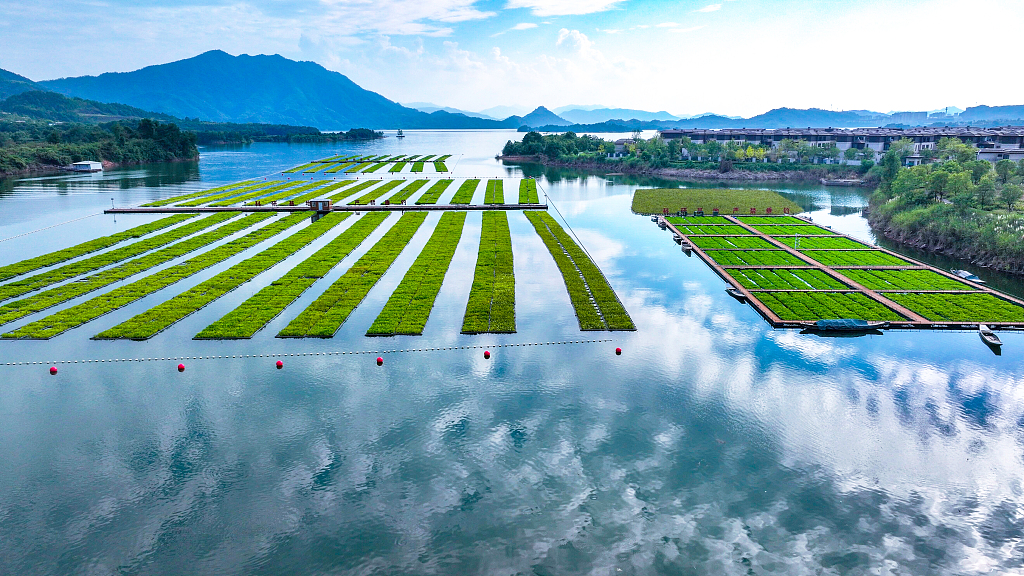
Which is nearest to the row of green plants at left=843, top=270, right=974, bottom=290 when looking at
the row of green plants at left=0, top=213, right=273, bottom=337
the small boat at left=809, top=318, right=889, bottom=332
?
the small boat at left=809, top=318, right=889, bottom=332

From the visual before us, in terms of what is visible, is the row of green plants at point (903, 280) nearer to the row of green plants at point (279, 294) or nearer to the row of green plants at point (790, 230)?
the row of green plants at point (790, 230)

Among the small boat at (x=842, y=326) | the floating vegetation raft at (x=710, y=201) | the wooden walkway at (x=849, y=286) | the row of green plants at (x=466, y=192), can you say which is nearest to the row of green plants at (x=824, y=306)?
the wooden walkway at (x=849, y=286)

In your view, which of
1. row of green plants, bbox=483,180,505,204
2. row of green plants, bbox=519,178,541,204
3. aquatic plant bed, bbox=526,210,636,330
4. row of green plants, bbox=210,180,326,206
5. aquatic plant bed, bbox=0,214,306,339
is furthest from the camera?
row of green plants, bbox=519,178,541,204

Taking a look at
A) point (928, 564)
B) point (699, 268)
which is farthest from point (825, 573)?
point (699, 268)

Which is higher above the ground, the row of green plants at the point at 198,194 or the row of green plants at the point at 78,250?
the row of green plants at the point at 198,194

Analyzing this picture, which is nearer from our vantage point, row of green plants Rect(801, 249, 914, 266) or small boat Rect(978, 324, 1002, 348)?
small boat Rect(978, 324, 1002, 348)

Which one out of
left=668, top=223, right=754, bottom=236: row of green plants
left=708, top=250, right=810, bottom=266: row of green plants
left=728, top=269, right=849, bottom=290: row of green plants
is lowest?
left=728, top=269, right=849, bottom=290: row of green plants

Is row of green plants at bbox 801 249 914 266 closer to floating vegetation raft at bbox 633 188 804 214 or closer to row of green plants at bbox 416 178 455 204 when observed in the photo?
floating vegetation raft at bbox 633 188 804 214

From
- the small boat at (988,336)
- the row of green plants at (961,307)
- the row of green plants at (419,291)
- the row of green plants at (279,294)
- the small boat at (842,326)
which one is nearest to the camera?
the small boat at (988,336)
